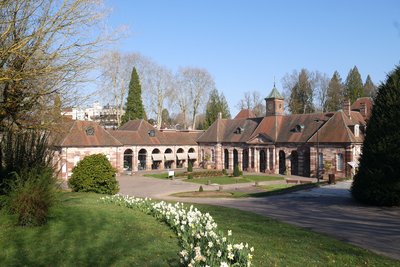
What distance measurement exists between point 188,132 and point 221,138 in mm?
5996

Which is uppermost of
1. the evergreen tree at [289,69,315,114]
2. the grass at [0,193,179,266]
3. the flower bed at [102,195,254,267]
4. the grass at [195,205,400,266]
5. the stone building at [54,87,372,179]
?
the evergreen tree at [289,69,315,114]

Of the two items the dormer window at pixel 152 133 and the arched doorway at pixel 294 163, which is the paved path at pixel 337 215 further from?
the dormer window at pixel 152 133

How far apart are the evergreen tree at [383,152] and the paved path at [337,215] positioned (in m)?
0.75

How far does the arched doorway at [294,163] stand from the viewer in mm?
43344

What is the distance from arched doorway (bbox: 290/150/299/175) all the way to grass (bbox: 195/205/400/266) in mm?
32053

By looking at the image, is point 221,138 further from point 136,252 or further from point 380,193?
point 136,252

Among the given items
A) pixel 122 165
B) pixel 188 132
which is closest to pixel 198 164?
pixel 188 132

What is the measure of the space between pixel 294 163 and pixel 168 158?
17.6 metres

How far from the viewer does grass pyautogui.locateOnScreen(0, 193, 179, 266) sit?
764cm

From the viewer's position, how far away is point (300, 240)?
34.6ft

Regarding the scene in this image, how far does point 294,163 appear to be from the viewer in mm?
43906

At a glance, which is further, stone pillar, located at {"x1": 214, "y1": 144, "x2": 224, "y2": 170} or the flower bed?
stone pillar, located at {"x1": 214, "y1": 144, "x2": 224, "y2": 170}

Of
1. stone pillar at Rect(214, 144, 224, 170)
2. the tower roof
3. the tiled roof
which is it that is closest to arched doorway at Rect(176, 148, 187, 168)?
stone pillar at Rect(214, 144, 224, 170)

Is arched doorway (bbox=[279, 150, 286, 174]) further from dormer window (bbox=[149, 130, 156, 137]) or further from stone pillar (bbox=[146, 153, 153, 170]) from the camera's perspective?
dormer window (bbox=[149, 130, 156, 137])
